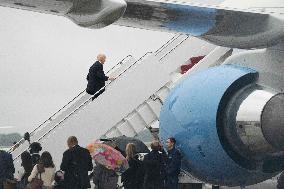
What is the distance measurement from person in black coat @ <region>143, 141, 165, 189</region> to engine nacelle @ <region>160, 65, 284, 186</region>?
236cm

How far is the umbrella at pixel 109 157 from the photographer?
40.4 ft

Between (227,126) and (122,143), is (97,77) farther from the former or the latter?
(227,126)

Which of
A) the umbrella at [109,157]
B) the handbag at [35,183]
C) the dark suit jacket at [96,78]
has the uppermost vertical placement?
the dark suit jacket at [96,78]

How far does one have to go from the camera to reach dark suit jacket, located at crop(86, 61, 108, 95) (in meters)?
16.2

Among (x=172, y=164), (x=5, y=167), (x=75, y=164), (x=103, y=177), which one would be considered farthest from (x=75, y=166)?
(x=172, y=164)

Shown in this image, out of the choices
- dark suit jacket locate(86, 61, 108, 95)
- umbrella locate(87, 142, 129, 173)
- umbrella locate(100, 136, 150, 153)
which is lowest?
umbrella locate(87, 142, 129, 173)

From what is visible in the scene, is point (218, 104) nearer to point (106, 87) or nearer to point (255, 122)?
point (255, 122)

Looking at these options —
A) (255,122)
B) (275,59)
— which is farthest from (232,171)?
(275,59)

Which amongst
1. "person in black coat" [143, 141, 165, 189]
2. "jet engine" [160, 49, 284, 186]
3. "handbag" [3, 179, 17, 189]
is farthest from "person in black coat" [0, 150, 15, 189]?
"jet engine" [160, 49, 284, 186]

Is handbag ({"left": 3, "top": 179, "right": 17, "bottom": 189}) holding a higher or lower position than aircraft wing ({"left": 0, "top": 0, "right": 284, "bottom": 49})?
lower

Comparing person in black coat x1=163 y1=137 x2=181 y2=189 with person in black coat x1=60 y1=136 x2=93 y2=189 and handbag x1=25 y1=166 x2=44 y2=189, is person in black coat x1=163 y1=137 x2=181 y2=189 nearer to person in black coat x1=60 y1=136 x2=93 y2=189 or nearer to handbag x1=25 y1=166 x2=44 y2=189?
person in black coat x1=60 y1=136 x2=93 y2=189

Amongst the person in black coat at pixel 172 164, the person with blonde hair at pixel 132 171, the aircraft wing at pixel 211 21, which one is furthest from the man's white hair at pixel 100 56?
the aircraft wing at pixel 211 21

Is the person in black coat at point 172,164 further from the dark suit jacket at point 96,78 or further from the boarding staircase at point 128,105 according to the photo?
the dark suit jacket at point 96,78

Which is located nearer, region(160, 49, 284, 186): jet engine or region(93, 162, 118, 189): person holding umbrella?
region(160, 49, 284, 186): jet engine
